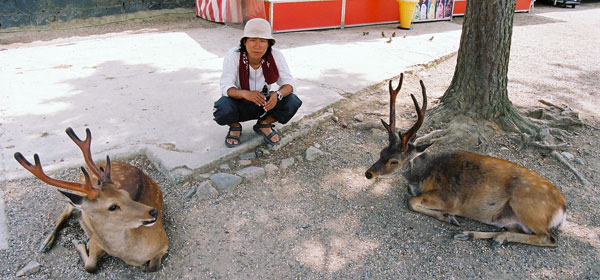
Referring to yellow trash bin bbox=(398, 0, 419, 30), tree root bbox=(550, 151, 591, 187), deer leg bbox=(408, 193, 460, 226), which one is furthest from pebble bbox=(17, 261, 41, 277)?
yellow trash bin bbox=(398, 0, 419, 30)

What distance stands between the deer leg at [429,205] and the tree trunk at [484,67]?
5.56 feet

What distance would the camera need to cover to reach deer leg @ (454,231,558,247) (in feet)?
10.6

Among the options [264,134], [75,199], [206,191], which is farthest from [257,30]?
[75,199]

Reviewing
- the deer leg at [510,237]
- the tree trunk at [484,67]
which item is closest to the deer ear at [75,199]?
the deer leg at [510,237]

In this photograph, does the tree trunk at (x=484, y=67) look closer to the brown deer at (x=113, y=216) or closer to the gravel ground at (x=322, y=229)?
the gravel ground at (x=322, y=229)

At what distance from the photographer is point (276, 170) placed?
419cm

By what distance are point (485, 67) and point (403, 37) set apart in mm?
5090

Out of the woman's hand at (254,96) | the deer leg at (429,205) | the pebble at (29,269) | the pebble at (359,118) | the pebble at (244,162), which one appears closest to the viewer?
the pebble at (29,269)

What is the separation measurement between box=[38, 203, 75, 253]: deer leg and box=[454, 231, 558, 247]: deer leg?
3.01 m

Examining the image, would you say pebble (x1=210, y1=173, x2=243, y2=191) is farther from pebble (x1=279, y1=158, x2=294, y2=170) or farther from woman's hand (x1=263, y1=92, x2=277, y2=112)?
woman's hand (x1=263, y1=92, x2=277, y2=112)

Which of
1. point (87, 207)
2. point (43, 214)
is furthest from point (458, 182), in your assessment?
point (43, 214)

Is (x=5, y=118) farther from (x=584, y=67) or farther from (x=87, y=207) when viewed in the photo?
(x=584, y=67)

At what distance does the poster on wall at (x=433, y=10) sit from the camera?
11.5m

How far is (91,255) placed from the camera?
9.58 feet
